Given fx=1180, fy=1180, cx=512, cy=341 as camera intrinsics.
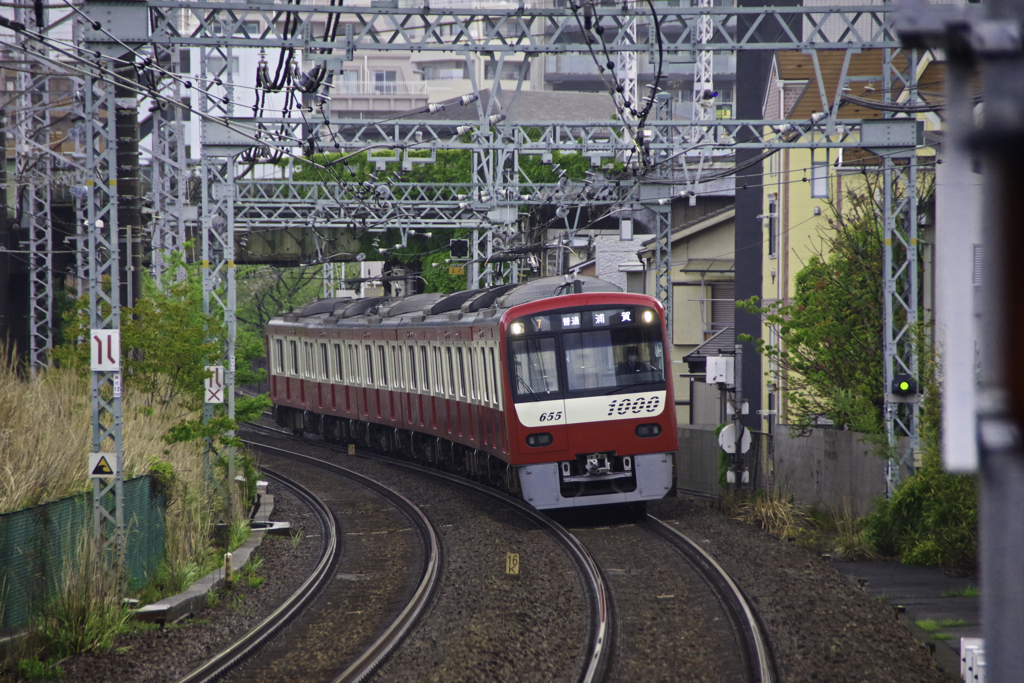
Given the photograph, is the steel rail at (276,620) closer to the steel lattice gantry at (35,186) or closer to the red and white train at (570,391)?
the red and white train at (570,391)

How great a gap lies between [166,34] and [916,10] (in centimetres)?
1125

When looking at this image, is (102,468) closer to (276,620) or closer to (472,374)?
(276,620)

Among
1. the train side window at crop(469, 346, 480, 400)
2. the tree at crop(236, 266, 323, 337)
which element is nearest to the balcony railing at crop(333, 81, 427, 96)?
the tree at crop(236, 266, 323, 337)

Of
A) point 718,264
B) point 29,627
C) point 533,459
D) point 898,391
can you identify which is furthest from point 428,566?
point 718,264

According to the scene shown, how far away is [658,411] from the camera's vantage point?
1449 cm

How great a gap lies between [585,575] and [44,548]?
5.26 metres

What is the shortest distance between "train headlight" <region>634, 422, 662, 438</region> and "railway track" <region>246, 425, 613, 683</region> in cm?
151

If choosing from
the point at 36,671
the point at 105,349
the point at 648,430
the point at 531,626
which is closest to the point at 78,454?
the point at 105,349

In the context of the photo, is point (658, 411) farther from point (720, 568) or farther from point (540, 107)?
point (540, 107)

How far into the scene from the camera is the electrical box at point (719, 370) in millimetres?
17359

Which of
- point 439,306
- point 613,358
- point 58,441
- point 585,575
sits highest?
point 439,306

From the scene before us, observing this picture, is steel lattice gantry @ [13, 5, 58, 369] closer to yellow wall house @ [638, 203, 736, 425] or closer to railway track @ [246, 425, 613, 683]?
railway track @ [246, 425, 613, 683]

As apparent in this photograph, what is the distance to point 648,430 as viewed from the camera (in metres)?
14.5

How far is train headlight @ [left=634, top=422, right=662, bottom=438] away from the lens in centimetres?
1442
